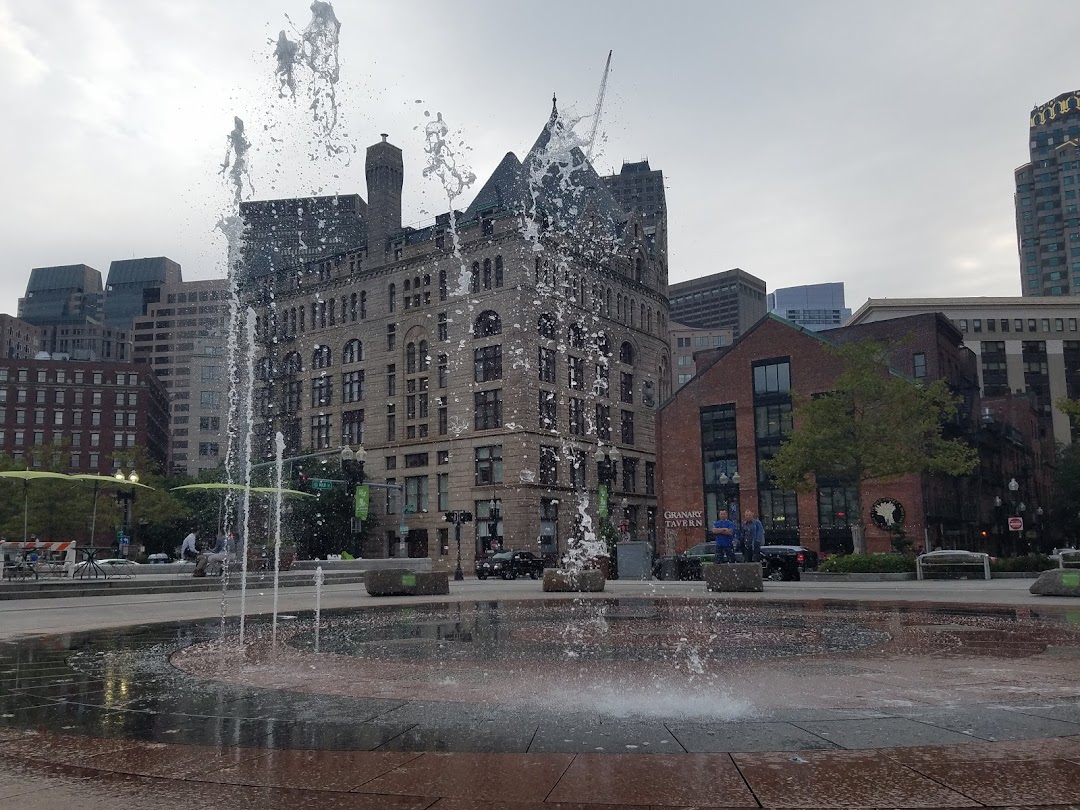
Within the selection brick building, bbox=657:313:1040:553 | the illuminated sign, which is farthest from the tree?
the illuminated sign

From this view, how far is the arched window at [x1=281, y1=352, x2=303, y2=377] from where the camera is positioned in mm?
76312

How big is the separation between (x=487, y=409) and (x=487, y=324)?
6350 mm

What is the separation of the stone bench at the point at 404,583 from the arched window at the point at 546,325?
41.2m

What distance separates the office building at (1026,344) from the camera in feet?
380

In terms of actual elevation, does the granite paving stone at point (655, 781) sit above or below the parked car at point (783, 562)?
above

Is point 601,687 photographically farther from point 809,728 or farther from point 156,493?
point 156,493

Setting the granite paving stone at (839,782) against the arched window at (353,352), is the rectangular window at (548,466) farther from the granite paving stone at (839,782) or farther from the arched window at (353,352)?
the granite paving stone at (839,782)

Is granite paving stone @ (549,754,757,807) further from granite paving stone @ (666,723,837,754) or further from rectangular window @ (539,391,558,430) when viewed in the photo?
rectangular window @ (539,391,558,430)

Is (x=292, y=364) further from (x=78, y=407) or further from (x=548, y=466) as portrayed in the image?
(x=78, y=407)

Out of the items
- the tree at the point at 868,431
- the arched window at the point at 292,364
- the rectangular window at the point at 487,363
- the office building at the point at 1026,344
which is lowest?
the tree at the point at 868,431

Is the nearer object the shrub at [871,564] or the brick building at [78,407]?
the shrub at [871,564]

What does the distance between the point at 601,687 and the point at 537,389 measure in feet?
182

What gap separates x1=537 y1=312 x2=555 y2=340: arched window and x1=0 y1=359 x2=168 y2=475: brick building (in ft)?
238

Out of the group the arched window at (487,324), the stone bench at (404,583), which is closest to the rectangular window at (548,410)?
the arched window at (487,324)
